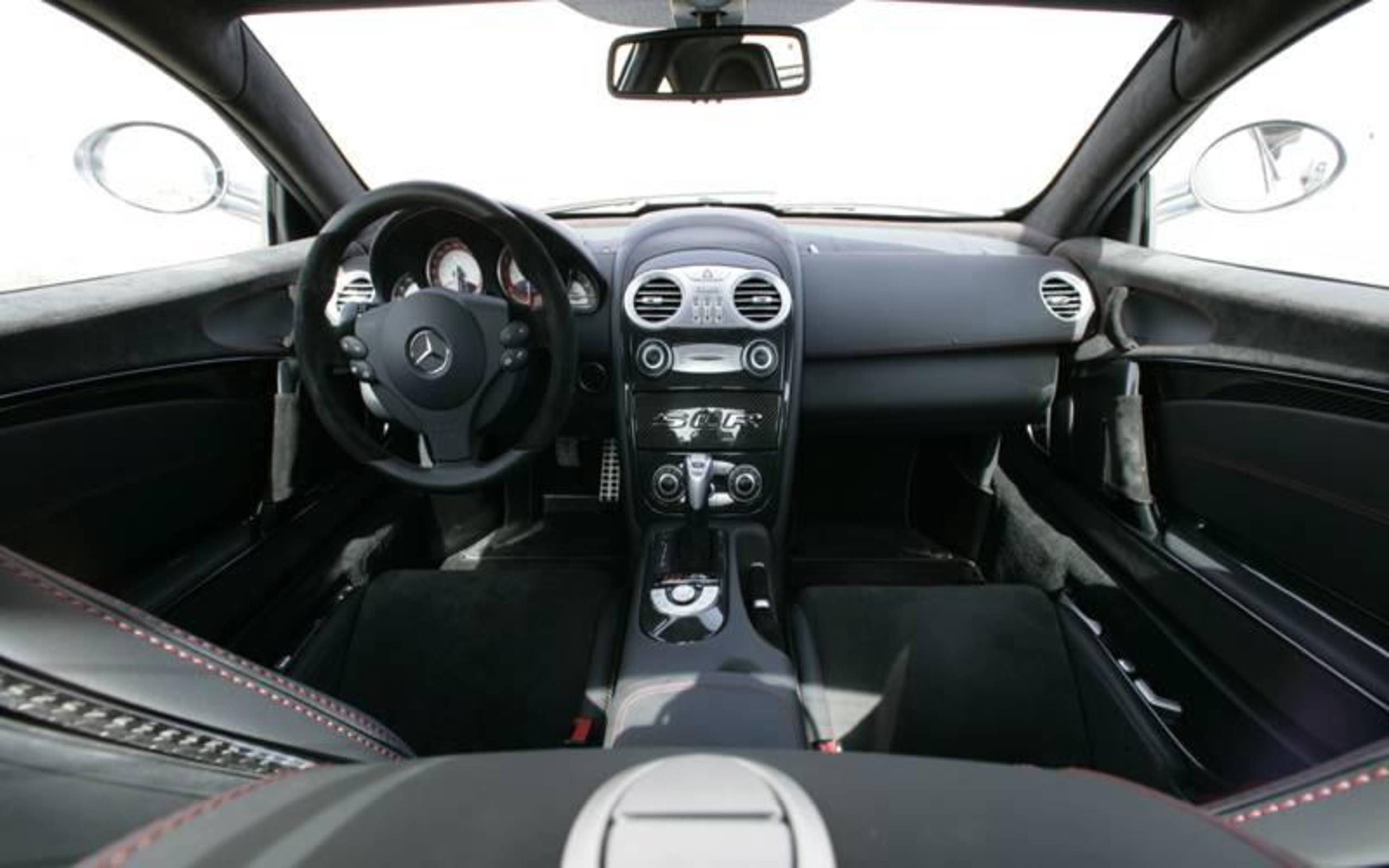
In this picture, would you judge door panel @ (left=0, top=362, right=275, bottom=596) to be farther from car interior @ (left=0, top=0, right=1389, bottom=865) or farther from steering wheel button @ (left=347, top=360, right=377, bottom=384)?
steering wheel button @ (left=347, top=360, right=377, bottom=384)

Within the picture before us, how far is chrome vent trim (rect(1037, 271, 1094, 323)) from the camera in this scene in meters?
2.52

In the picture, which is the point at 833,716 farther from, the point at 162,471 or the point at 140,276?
the point at 140,276

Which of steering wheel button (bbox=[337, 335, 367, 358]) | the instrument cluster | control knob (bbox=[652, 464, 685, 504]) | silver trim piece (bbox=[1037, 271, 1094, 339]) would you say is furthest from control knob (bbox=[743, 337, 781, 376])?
steering wheel button (bbox=[337, 335, 367, 358])

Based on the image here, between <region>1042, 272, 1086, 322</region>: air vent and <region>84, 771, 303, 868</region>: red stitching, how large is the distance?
2.45 m

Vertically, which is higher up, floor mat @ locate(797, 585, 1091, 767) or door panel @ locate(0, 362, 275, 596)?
door panel @ locate(0, 362, 275, 596)

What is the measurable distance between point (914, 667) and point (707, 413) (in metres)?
0.90

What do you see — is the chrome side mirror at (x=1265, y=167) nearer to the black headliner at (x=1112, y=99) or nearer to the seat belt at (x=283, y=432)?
the black headliner at (x=1112, y=99)

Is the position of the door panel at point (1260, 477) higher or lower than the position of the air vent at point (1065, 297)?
lower

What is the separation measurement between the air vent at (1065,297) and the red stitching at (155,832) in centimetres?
245

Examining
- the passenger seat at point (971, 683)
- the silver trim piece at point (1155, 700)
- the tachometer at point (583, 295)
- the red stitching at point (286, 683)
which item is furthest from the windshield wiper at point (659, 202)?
the red stitching at point (286, 683)

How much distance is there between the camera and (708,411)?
7.80 ft

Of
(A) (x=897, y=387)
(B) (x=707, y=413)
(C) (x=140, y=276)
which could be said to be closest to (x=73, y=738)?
(C) (x=140, y=276)

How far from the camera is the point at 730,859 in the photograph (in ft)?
1.83

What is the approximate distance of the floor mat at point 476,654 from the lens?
2105mm
